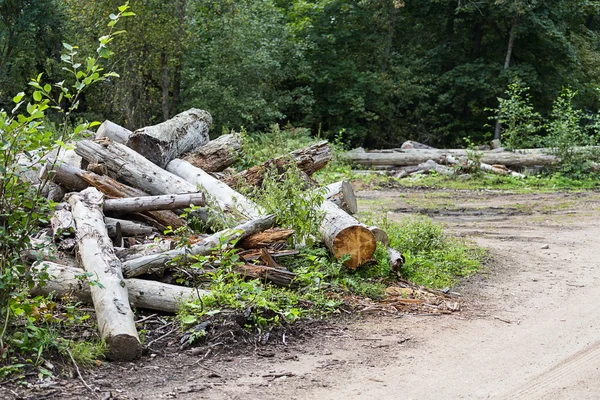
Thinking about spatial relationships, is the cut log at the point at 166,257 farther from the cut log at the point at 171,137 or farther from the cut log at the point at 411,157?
the cut log at the point at 411,157

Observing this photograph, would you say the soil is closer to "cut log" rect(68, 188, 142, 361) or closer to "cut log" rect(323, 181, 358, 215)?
"cut log" rect(68, 188, 142, 361)

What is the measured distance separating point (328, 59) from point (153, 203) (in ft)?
67.6

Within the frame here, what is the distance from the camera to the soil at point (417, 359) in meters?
4.61

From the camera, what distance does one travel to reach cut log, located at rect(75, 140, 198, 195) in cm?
850

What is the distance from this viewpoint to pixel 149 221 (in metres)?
7.90

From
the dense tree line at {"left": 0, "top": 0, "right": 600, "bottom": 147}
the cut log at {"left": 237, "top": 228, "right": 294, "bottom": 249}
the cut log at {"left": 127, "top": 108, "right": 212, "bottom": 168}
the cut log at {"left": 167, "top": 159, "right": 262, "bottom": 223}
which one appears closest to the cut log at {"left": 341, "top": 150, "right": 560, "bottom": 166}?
the dense tree line at {"left": 0, "top": 0, "right": 600, "bottom": 147}

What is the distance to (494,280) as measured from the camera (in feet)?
26.3

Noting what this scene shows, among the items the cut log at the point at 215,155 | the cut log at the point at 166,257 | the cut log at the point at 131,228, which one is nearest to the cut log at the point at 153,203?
the cut log at the point at 131,228

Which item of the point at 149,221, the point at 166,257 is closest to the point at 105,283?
the point at 166,257

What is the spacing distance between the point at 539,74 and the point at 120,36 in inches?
631

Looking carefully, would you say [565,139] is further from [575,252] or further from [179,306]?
[179,306]

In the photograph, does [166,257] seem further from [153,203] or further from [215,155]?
[215,155]

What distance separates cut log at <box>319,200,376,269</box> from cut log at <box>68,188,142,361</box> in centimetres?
223

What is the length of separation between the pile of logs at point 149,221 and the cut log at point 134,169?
0.5 inches
